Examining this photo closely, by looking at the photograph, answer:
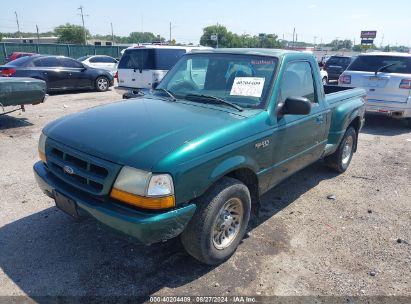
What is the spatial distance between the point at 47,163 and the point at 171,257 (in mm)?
1477

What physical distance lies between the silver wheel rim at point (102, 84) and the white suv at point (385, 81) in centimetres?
962

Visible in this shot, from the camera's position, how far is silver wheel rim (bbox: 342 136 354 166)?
564 cm

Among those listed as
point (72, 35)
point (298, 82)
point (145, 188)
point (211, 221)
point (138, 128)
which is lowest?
point (211, 221)

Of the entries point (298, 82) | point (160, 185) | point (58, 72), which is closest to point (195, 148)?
point (160, 185)

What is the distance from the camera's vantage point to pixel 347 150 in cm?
578

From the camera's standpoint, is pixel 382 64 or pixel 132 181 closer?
pixel 132 181

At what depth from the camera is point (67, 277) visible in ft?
9.76

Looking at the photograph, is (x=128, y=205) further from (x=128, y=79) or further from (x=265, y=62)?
(x=128, y=79)

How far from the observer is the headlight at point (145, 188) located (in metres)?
2.47

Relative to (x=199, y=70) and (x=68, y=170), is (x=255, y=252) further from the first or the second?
(x=199, y=70)

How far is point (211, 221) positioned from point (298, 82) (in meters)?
2.08

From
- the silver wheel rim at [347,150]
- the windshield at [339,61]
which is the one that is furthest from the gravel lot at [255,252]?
the windshield at [339,61]

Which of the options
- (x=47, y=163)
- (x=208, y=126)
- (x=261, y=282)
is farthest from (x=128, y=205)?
(x=261, y=282)

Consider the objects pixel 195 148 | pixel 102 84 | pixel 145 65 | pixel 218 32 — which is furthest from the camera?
pixel 218 32
